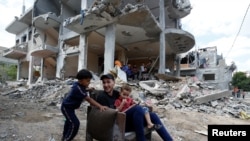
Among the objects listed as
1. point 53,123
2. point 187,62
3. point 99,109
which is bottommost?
point 53,123

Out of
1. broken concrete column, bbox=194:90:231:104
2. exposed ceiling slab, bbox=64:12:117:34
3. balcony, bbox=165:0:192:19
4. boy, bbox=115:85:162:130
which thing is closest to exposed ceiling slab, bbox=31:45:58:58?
exposed ceiling slab, bbox=64:12:117:34

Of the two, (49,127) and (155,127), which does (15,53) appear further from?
(155,127)

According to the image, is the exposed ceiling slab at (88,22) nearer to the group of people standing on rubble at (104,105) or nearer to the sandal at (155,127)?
the group of people standing on rubble at (104,105)

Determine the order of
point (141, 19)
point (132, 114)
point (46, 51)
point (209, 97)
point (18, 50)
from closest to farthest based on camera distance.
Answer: point (132, 114) → point (209, 97) → point (141, 19) → point (46, 51) → point (18, 50)

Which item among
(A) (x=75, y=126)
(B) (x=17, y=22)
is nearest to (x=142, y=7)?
(A) (x=75, y=126)

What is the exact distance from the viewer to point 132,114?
305 cm

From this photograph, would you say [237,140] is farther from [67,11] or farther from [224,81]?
[224,81]

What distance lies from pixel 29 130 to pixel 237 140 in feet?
11.4

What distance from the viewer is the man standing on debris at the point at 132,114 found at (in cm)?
299

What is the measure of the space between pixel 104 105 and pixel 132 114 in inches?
17.3

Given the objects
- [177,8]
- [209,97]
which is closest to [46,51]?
[177,8]

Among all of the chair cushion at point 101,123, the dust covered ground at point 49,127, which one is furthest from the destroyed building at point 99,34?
the chair cushion at point 101,123

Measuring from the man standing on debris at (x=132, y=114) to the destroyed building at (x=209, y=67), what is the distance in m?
22.5

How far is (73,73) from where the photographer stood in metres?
20.1
